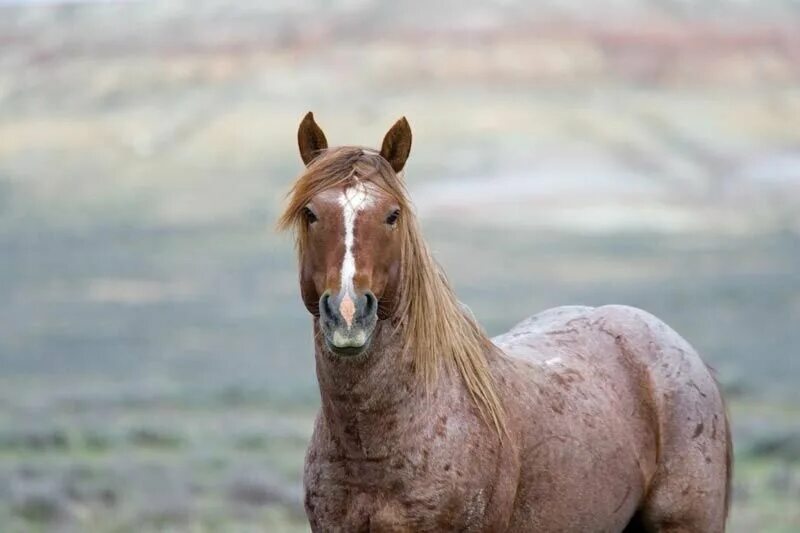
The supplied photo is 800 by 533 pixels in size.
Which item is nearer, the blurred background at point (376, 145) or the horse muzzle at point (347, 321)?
the horse muzzle at point (347, 321)

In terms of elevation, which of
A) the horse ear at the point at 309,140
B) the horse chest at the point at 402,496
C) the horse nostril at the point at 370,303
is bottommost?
the horse chest at the point at 402,496

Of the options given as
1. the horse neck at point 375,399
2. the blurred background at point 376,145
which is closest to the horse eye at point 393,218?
the horse neck at point 375,399

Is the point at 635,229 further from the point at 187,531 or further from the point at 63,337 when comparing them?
the point at 187,531

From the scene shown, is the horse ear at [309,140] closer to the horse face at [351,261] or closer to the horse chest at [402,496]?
the horse face at [351,261]

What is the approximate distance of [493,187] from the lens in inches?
1788

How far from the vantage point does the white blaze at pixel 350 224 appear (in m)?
4.29

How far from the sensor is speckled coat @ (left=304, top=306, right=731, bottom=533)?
4633mm

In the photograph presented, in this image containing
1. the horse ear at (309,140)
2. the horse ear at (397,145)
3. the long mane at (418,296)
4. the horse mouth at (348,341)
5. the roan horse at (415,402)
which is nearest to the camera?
the horse mouth at (348,341)

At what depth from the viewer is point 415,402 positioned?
185 inches

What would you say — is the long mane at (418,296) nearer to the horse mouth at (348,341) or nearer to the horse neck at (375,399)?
the horse neck at (375,399)

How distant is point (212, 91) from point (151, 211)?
6.41 meters

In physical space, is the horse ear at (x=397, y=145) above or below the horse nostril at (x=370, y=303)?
above

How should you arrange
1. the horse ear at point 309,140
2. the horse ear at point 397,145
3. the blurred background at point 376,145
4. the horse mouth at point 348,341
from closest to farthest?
the horse mouth at point 348,341 < the horse ear at point 397,145 < the horse ear at point 309,140 < the blurred background at point 376,145

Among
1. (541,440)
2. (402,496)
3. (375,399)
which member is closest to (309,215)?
(375,399)
